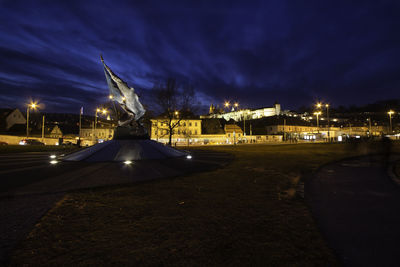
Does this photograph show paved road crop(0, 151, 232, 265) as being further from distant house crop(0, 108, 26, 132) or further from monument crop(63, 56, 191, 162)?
distant house crop(0, 108, 26, 132)

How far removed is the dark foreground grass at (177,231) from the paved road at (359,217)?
399mm

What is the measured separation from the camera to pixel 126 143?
52.1 ft

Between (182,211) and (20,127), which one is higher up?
(20,127)

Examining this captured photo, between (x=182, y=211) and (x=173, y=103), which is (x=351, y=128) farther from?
(x=182, y=211)

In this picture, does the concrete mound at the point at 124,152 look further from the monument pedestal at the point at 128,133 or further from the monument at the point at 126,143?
the monument pedestal at the point at 128,133

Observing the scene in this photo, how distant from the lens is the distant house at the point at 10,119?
67231 mm

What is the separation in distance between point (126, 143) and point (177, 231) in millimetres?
13191

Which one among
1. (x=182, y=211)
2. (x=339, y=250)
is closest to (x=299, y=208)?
(x=339, y=250)

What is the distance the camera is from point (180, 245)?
3.42 m

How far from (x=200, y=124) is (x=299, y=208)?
7198cm

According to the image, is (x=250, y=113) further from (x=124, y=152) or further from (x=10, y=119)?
(x=124, y=152)

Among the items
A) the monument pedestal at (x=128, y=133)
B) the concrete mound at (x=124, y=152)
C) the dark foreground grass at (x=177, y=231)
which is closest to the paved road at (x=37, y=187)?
the dark foreground grass at (x=177, y=231)

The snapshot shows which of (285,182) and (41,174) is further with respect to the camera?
(41,174)

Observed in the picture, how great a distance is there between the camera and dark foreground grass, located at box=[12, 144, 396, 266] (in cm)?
303
